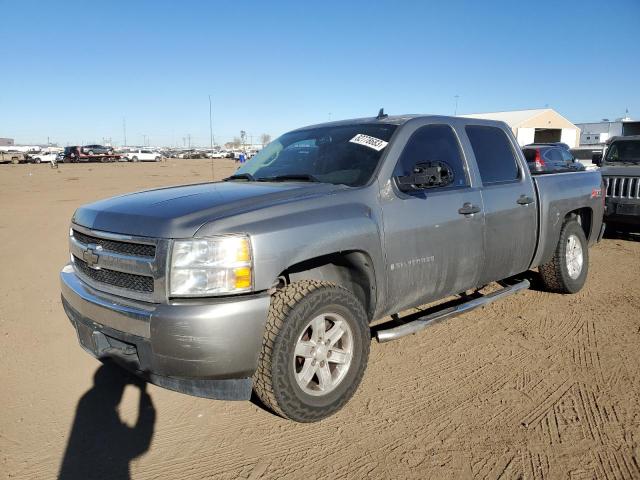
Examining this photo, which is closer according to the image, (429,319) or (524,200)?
(429,319)

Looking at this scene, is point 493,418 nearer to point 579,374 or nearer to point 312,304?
point 579,374

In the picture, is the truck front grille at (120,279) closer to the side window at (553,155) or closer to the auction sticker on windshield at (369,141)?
the auction sticker on windshield at (369,141)

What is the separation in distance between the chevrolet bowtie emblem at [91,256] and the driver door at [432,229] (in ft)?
6.11

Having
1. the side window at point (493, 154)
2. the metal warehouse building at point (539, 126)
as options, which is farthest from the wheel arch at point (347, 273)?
the metal warehouse building at point (539, 126)

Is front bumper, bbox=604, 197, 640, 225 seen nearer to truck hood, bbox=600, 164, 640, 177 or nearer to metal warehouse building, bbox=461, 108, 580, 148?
truck hood, bbox=600, 164, 640, 177

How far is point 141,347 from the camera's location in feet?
8.70

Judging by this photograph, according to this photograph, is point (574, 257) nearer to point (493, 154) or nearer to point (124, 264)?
point (493, 154)

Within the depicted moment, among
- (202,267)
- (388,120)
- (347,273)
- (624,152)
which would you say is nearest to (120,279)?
(202,267)

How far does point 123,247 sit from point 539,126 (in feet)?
171

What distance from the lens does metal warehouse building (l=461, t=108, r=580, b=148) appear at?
46644 mm

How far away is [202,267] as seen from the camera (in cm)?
259

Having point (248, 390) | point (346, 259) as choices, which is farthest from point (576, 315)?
point (248, 390)

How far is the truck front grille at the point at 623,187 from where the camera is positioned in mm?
8201

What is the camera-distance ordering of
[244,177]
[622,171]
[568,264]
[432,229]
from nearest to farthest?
[432,229], [244,177], [568,264], [622,171]
